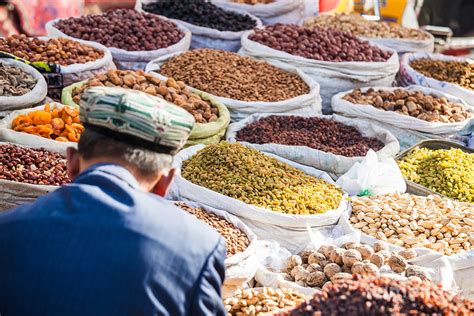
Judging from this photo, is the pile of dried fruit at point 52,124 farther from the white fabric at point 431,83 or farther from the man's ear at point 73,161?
the white fabric at point 431,83

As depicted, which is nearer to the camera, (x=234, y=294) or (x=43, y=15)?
(x=234, y=294)

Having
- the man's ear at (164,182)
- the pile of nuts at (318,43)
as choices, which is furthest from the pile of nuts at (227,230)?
the pile of nuts at (318,43)

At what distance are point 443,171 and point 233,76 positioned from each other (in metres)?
1.28

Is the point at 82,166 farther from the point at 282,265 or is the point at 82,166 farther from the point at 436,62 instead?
the point at 436,62

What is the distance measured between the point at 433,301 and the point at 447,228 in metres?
1.42

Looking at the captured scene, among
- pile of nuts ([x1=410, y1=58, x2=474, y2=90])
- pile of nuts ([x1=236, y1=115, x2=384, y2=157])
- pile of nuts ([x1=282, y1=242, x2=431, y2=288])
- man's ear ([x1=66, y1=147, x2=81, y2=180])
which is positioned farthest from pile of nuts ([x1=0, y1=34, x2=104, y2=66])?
man's ear ([x1=66, y1=147, x2=81, y2=180])

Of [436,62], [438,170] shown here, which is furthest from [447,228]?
[436,62]

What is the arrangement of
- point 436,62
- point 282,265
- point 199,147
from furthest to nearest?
point 436,62
point 199,147
point 282,265

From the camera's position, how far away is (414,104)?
13.6 ft

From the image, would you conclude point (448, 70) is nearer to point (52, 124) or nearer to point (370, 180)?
point (370, 180)

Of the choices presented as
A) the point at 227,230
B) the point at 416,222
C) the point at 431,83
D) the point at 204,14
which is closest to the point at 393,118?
the point at 431,83

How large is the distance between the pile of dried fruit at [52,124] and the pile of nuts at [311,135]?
0.85 m

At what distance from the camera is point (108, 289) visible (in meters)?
1.46

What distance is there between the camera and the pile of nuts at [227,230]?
8.49 ft
